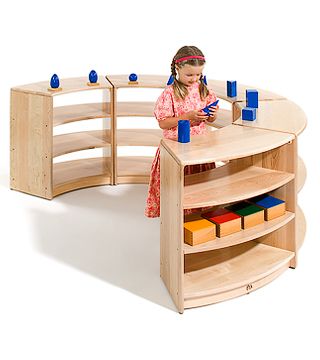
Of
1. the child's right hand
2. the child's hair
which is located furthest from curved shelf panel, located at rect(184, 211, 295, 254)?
the child's hair

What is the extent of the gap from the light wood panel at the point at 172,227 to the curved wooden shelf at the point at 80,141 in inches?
89.7

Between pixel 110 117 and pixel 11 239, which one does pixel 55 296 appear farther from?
pixel 110 117

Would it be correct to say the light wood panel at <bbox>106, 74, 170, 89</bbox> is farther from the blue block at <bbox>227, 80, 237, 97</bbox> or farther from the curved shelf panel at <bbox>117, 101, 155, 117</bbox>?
the blue block at <bbox>227, 80, 237, 97</bbox>

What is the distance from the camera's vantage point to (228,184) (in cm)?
475

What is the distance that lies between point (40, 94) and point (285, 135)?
253cm

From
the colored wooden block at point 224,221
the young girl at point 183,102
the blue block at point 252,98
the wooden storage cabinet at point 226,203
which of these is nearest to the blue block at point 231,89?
the blue block at point 252,98

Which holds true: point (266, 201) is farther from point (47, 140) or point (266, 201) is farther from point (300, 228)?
point (47, 140)

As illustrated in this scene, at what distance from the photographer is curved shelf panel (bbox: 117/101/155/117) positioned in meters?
6.88

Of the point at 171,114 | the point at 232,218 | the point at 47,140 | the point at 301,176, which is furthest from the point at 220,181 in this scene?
the point at 47,140

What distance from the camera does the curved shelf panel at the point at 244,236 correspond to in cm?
446

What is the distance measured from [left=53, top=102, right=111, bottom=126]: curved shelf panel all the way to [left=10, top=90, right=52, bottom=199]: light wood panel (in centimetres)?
17

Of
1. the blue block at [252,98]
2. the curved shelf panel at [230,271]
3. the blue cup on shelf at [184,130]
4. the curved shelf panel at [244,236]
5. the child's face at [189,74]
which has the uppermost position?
the child's face at [189,74]

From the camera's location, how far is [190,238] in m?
4.49

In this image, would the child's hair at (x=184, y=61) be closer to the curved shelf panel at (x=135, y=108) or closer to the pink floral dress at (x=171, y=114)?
the pink floral dress at (x=171, y=114)
